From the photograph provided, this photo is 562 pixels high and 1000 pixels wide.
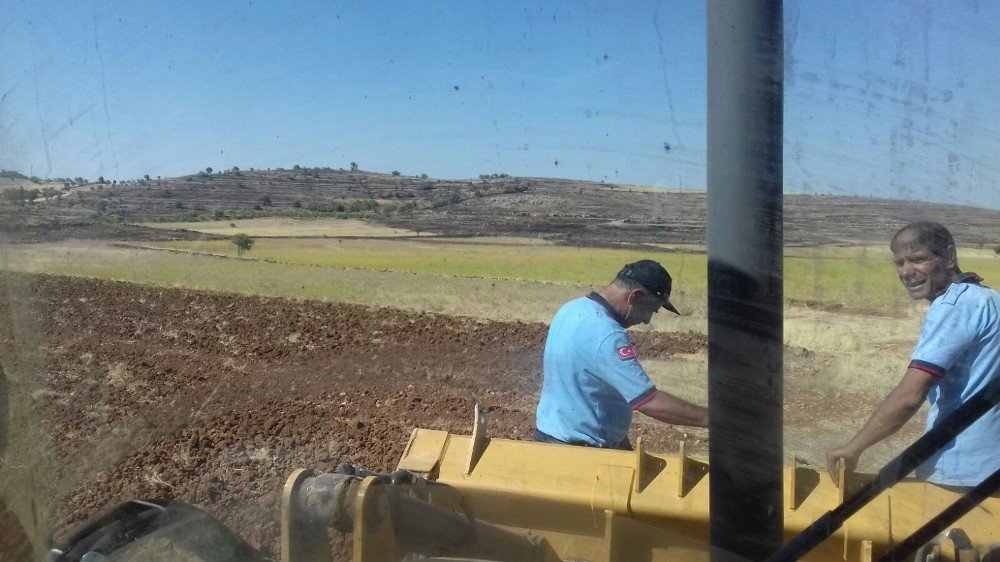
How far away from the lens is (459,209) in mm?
15719

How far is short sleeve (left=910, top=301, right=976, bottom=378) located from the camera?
1861 millimetres

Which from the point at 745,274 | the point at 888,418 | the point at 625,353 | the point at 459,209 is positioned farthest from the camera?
the point at 459,209

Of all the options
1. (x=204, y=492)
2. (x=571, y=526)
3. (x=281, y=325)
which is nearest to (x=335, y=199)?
(x=281, y=325)

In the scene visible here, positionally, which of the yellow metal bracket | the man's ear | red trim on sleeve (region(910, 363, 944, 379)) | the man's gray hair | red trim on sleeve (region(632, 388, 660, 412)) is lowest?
the yellow metal bracket

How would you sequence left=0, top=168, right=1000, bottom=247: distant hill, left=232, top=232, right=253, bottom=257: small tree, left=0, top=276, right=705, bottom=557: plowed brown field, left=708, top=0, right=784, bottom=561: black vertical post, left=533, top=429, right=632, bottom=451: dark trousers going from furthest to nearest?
left=232, top=232, right=253, bottom=257: small tree
left=0, top=276, right=705, bottom=557: plowed brown field
left=533, top=429, right=632, bottom=451: dark trousers
left=0, top=168, right=1000, bottom=247: distant hill
left=708, top=0, right=784, bottom=561: black vertical post

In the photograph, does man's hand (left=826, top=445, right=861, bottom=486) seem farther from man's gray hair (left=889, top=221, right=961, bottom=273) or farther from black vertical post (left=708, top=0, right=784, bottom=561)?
man's gray hair (left=889, top=221, right=961, bottom=273)

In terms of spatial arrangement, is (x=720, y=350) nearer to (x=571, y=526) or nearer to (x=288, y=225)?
(x=571, y=526)

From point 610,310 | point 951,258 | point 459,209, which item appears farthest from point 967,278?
point 459,209

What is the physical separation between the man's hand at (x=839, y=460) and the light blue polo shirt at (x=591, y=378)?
39.5 inches

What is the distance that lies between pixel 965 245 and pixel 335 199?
23.4 metres

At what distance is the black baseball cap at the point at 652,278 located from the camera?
10.6ft

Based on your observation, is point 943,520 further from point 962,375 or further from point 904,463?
point 962,375

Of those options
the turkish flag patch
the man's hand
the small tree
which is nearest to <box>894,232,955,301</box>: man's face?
the man's hand

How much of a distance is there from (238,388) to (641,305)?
29.1ft
